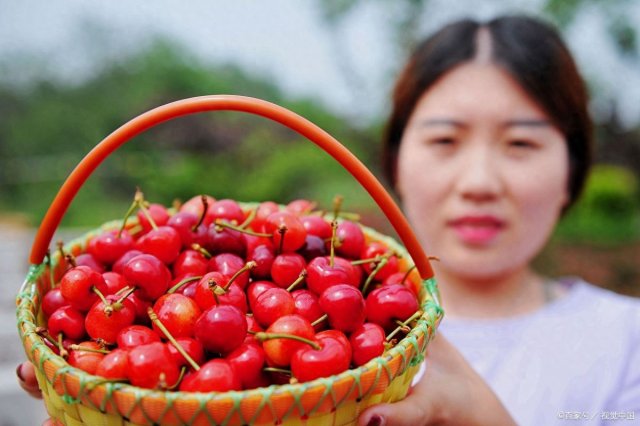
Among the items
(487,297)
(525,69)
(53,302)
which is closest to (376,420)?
(53,302)

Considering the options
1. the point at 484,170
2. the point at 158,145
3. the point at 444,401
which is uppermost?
the point at 158,145

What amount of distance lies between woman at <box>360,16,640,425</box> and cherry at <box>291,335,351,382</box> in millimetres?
638

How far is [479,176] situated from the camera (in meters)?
1.24

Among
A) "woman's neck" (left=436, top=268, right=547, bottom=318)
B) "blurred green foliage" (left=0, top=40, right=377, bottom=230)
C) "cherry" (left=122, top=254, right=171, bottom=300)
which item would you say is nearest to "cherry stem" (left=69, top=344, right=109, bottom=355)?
"cherry" (left=122, top=254, right=171, bottom=300)

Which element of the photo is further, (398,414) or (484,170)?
(484,170)

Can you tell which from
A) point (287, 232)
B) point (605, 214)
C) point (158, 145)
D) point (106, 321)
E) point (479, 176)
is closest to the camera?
point (106, 321)

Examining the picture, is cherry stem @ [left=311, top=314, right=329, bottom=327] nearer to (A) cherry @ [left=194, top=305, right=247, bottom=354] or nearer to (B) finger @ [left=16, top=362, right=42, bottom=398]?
(A) cherry @ [left=194, top=305, right=247, bottom=354]

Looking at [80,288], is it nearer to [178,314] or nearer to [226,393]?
[178,314]

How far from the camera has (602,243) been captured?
4383 millimetres

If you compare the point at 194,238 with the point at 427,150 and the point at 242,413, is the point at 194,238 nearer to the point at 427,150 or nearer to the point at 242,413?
the point at 242,413

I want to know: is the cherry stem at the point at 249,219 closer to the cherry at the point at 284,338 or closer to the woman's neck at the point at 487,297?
the cherry at the point at 284,338

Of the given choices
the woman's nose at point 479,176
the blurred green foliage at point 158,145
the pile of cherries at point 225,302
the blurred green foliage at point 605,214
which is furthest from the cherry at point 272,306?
the blurred green foliage at point 605,214

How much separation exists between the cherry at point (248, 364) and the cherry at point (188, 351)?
0.04 metres

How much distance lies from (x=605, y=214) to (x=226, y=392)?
4567 millimetres
